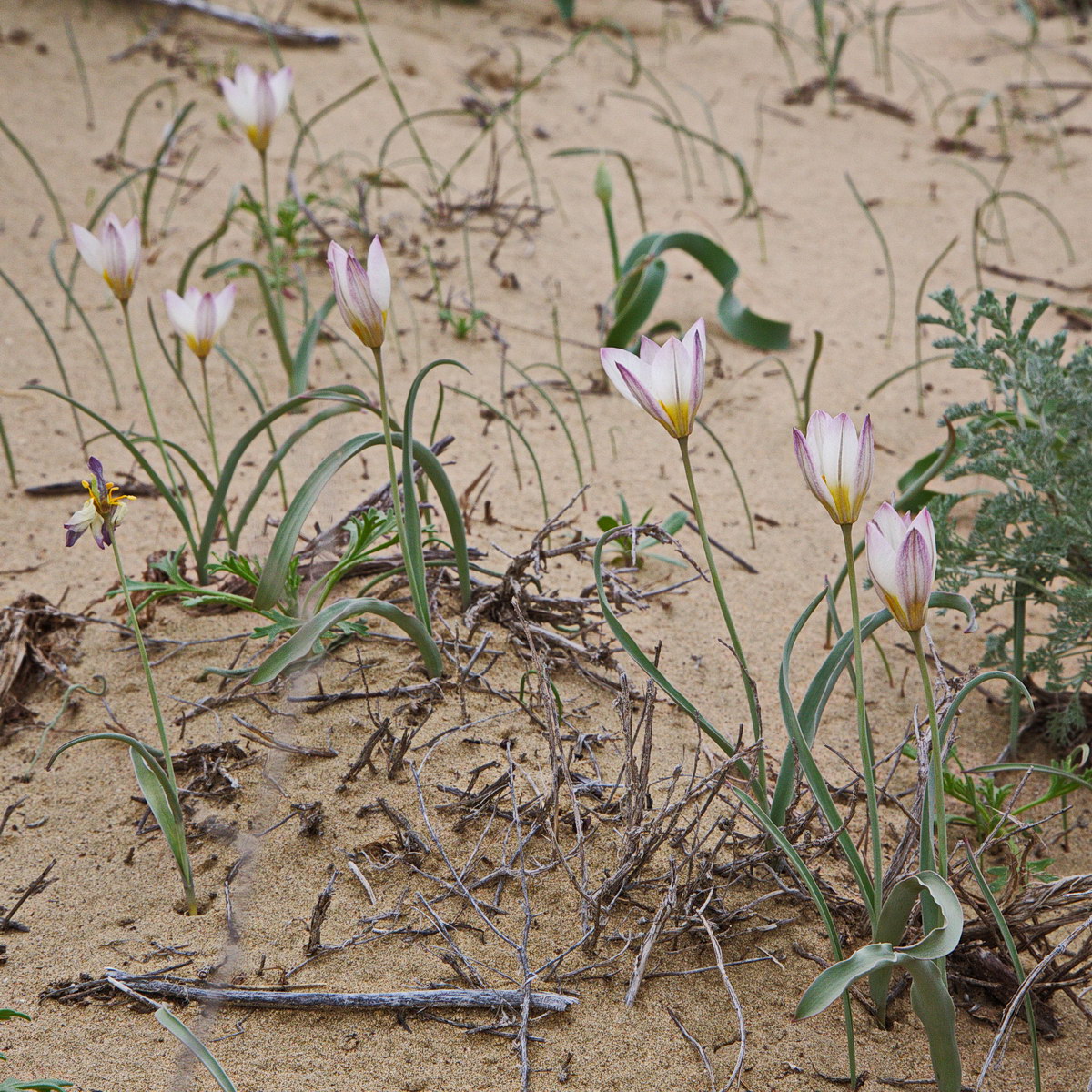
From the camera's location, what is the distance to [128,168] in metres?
3.49

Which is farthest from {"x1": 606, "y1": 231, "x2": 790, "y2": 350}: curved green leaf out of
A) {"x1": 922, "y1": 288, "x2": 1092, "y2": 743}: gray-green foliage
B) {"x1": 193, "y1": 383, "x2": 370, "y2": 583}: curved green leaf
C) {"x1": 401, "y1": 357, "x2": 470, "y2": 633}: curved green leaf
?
{"x1": 401, "y1": 357, "x2": 470, "y2": 633}: curved green leaf

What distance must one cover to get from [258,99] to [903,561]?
1845 millimetres

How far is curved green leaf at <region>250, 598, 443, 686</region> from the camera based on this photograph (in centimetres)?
140

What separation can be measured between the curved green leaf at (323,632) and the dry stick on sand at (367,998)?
0.37 m

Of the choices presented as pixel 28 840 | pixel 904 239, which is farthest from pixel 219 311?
pixel 904 239

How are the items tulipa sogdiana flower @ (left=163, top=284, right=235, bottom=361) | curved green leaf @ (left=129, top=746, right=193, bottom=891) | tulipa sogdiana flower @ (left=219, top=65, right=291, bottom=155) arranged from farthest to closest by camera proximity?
1. tulipa sogdiana flower @ (left=219, top=65, right=291, bottom=155)
2. tulipa sogdiana flower @ (left=163, top=284, right=235, bottom=361)
3. curved green leaf @ (left=129, top=746, right=193, bottom=891)

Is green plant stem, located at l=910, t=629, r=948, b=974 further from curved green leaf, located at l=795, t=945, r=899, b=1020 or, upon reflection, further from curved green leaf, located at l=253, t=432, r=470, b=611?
curved green leaf, located at l=253, t=432, r=470, b=611

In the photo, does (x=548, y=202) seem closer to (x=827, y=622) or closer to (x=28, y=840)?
(x=827, y=622)

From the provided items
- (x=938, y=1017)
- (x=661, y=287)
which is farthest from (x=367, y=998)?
(x=661, y=287)

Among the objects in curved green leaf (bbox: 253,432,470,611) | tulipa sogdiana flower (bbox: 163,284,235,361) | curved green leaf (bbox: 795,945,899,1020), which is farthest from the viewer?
tulipa sogdiana flower (bbox: 163,284,235,361)

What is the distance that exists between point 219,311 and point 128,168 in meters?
1.96

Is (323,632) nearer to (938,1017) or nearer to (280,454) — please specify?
(280,454)

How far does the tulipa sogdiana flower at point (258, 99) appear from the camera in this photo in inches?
89.5

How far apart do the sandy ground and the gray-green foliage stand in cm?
25
